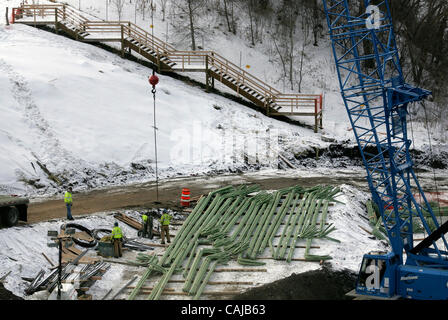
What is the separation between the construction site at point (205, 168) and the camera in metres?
17.1

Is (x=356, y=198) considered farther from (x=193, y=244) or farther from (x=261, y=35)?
(x=261, y=35)

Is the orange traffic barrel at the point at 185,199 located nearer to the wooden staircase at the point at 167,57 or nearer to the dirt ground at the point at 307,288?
the dirt ground at the point at 307,288

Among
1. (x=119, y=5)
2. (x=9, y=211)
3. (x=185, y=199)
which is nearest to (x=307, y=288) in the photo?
(x=185, y=199)

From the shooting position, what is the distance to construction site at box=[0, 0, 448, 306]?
17.1 meters

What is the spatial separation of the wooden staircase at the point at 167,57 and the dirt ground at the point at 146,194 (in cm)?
998

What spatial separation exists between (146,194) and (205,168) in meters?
5.90

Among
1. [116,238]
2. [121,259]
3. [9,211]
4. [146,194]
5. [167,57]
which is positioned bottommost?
[121,259]

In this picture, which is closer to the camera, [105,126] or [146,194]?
[146,194]

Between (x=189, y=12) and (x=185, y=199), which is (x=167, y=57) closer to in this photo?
(x=189, y=12)

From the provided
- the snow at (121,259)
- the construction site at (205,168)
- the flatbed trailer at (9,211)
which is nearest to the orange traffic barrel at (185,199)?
the construction site at (205,168)

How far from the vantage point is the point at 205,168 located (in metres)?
31.3
